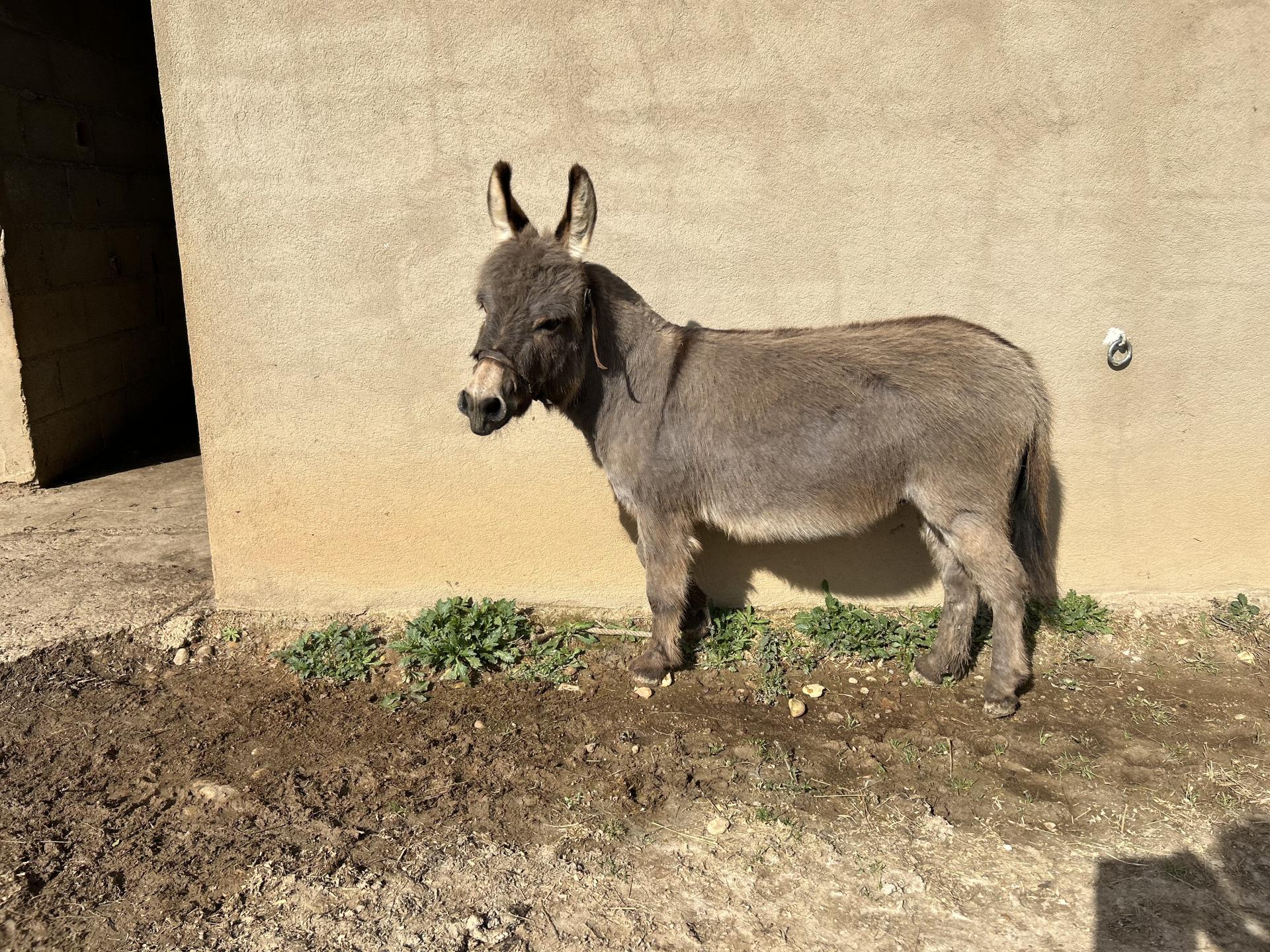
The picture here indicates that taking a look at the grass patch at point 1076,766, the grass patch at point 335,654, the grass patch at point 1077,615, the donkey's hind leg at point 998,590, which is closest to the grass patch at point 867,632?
the donkey's hind leg at point 998,590

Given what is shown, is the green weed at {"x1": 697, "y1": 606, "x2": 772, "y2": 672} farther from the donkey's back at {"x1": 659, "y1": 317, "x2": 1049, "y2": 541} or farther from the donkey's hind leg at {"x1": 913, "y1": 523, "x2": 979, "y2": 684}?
the donkey's hind leg at {"x1": 913, "y1": 523, "x2": 979, "y2": 684}

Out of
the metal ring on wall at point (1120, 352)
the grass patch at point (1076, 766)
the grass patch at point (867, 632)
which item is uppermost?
the metal ring on wall at point (1120, 352)

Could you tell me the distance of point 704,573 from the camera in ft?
14.6

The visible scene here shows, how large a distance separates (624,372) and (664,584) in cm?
94

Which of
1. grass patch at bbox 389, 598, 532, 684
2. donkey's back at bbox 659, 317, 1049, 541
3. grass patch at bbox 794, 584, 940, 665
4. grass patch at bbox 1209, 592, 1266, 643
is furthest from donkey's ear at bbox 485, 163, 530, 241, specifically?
grass patch at bbox 1209, 592, 1266, 643

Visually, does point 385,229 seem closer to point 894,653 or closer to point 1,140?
point 894,653

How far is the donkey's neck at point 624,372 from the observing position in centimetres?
362

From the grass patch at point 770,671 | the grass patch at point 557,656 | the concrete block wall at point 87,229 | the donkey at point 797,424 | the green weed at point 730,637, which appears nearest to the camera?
the donkey at point 797,424

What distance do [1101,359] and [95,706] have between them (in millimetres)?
4770

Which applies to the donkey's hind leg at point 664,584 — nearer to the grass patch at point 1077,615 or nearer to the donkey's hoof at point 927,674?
the donkey's hoof at point 927,674

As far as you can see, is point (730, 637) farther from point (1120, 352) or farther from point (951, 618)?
point (1120, 352)

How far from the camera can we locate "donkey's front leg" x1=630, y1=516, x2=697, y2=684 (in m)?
3.71

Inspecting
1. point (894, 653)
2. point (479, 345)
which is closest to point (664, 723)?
point (894, 653)

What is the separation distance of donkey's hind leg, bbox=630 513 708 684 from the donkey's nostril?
89 cm
